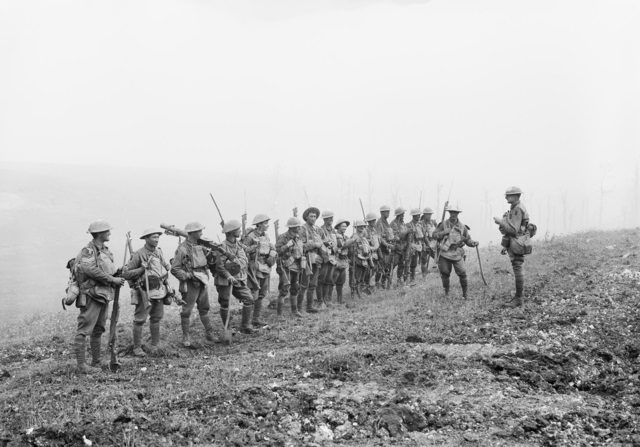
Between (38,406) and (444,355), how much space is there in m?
5.60

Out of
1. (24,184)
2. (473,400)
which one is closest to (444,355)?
(473,400)

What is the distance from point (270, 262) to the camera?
37.4ft

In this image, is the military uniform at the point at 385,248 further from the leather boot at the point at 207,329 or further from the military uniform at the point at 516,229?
the leather boot at the point at 207,329

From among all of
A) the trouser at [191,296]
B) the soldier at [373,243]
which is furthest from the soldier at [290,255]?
the soldier at [373,243]

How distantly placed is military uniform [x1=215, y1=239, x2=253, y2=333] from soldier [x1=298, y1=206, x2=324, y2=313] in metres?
2.35

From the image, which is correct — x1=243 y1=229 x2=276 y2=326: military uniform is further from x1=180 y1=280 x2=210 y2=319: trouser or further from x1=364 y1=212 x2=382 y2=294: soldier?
x1=364 y1=212 x2=382 y2=294: soldier

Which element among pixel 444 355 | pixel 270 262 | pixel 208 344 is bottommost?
pixel 208 344

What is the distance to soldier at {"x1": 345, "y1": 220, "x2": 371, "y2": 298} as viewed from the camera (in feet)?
48.0

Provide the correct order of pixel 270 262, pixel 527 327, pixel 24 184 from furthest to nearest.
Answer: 1. pixel 24 184
2. pixel 270 262
3. pixel 527 327

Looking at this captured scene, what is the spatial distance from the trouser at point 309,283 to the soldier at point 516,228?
4.72m

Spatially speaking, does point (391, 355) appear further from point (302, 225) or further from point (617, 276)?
point (617, 276)

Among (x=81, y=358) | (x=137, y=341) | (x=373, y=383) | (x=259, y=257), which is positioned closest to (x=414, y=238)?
(x=259, y=257)

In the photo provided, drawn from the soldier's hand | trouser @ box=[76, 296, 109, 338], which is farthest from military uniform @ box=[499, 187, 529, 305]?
trouser @ box=[76, 296, 109, 338]

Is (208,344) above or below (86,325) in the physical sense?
below
